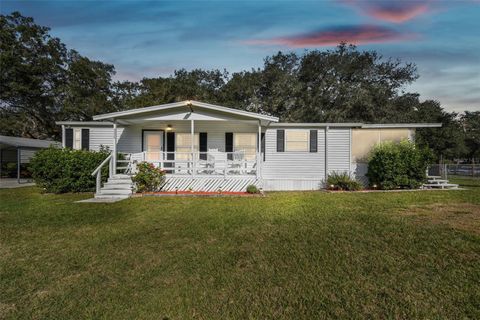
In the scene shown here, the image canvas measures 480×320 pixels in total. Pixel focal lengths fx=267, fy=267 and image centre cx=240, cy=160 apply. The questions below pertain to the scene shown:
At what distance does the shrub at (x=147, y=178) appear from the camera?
1057cm

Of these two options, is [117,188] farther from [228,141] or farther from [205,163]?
[228,141]

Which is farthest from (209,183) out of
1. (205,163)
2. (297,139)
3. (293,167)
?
(297,139)

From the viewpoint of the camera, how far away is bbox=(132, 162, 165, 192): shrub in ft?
34.7

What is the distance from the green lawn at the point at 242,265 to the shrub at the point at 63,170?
167 inches

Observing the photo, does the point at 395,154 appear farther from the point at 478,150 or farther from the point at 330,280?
the point at 478,150

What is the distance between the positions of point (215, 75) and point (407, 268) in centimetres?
2701

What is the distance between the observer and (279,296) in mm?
2918

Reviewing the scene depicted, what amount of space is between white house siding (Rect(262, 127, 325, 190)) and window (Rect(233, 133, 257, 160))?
2.24ft

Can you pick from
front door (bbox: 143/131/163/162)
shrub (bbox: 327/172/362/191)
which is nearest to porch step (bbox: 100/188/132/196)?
front door (bbox: 143/131/163/162)

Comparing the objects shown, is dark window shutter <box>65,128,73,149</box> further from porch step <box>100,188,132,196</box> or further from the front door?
porch step <box>100,188,132,196</box>

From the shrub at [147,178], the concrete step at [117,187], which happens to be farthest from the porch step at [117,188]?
the shrub at [147,178]

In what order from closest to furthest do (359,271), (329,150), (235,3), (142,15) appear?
(359,271)
(235,3)
(142,15)
(329,150)

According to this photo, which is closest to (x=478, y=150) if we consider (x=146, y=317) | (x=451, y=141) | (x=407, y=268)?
(x=451, y=141)

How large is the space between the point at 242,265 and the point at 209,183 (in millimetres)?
7465
